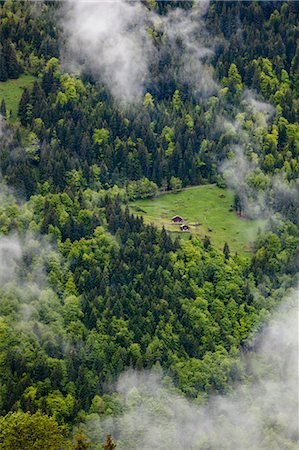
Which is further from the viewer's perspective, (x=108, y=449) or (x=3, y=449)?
(x=3, y=449)

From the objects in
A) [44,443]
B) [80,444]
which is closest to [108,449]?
[80,444]

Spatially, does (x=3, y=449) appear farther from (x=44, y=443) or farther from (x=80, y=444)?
(x=80, y=444)

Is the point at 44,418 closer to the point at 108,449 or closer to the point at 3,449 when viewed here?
the point at 3,449

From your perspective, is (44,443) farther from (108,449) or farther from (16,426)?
(108,449)

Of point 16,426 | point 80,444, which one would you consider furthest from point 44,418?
point 80,444

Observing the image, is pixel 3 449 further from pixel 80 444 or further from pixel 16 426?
pixel 80 444

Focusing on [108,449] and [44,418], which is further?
[44,418]

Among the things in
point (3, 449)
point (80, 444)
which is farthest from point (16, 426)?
point (80, 444)

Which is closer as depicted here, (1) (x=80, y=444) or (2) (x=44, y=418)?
(1) (x=80, y=444)
